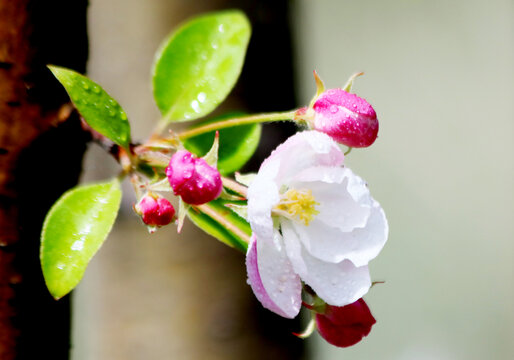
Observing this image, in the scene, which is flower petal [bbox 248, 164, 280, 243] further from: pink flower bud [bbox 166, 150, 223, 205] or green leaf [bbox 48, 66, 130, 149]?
green leaf [bbox 48, 66, 130, 149]

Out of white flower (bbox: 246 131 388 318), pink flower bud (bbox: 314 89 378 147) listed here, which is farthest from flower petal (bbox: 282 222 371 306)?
pink flower bud (bbox: 314 89 378 147)

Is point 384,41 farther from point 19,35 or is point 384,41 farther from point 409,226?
point 19,35

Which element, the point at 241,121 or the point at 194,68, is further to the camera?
the point at 194,68

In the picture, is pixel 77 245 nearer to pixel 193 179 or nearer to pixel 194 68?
pixel 193 179

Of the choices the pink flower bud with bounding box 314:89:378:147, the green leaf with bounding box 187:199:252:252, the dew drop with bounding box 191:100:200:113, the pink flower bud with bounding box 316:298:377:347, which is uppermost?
the pink flower bud with bounding box 314:89:378:147

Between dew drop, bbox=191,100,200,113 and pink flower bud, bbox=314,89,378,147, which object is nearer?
pink flower bud, bbox=314,89,378,147

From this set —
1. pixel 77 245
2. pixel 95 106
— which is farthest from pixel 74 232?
pixel 95 106

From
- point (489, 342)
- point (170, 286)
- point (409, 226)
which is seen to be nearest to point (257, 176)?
point (170, 286)
